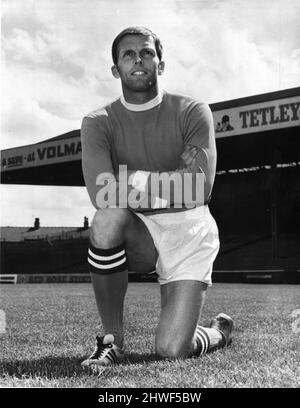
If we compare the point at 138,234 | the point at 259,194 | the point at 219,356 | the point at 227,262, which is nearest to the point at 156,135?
the point at 138,234

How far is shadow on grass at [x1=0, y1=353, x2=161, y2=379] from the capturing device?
2816mm

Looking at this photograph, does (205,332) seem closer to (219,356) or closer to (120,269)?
(219,356)

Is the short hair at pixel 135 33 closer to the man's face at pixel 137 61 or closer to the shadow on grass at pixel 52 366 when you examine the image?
the man's face at pixel 137 61

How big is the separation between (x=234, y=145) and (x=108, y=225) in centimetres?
1843

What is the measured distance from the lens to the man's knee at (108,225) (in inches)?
122

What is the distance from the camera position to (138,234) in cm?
325

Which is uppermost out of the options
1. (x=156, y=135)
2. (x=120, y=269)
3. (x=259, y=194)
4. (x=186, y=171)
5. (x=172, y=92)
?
(x=259, y=194)

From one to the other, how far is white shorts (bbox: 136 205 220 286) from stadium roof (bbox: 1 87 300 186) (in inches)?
562

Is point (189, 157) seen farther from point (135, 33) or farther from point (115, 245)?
point (135, 33)

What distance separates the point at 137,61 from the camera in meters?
3.11

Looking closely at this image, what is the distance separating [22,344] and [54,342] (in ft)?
0.69

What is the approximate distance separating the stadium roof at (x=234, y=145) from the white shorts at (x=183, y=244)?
14279 mm

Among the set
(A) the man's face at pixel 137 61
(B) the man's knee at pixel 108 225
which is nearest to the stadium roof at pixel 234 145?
(A) the man's face at pixel 137 61

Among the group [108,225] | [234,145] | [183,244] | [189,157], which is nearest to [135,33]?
[189,157]
